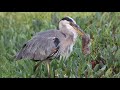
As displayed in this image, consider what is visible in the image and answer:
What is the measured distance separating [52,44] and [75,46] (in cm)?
39

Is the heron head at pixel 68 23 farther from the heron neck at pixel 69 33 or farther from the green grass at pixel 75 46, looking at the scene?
the green grass at pixel 75 46

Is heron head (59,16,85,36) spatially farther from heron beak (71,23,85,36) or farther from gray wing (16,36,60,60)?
gray wing (16,36,60,60)

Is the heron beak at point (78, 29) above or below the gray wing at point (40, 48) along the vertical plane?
above

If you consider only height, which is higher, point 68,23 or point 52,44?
point 68,23

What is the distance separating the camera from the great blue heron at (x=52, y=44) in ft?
20.9

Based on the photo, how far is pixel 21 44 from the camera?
6801 mm

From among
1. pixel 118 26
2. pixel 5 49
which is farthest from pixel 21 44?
pixel 118 26

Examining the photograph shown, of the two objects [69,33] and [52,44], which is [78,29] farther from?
[52,44]

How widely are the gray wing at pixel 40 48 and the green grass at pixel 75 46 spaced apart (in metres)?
0.07

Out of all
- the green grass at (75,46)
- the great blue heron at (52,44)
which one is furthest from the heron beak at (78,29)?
the green grass at (75,46)

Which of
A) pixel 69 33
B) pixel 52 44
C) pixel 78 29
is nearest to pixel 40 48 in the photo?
pixel 52 44

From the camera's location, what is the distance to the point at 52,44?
6398 mm

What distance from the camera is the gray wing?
20.9 ft
